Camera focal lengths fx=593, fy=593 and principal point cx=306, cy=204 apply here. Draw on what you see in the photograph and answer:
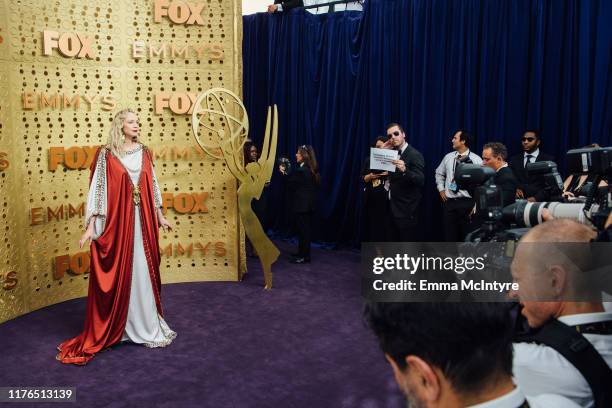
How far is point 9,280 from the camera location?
4621mm

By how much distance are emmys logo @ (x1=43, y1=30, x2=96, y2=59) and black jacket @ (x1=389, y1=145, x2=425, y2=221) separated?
114 inches

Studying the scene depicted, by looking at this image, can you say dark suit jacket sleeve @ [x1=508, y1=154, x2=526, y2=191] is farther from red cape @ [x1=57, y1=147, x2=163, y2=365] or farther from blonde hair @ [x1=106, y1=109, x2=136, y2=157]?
blonde hair @ [x1=106, y1=109, x2=136, y2=157]

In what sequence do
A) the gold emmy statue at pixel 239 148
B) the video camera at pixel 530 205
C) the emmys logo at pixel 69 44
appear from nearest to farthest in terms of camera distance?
the video camera at pixel 530 205 < the emmys logo at pixel 69 44 < the gold emmy statue at pixel 239 148

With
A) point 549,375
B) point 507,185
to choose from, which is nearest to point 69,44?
point 507,185

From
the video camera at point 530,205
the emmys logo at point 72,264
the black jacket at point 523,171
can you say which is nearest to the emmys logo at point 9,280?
the emmys logo at point 72,264

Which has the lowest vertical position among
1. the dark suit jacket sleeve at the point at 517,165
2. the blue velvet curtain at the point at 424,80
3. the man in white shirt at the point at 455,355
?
the man in white shirt at the point at 455,355

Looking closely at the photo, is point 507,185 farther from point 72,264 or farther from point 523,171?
point 72,264

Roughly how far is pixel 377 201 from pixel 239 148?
4.93 ft

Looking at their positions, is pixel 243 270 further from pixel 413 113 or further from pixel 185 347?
pixel 413 113

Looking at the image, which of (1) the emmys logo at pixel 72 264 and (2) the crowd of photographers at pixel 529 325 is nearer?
(2) the crowd of photographers at pixel 529 325

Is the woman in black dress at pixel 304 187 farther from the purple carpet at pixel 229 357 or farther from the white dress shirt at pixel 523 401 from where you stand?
the white dress shirt at pixel 523 401

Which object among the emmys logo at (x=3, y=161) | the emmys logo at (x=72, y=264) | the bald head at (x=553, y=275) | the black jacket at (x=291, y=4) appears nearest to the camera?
the bald head at (x=553, y=275)

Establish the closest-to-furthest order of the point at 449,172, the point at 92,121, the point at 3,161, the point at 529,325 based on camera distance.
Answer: the point at 529,325, the point at 3,161, the point at 92,121, the point at 449,172

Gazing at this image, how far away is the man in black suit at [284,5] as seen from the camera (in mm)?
7706
